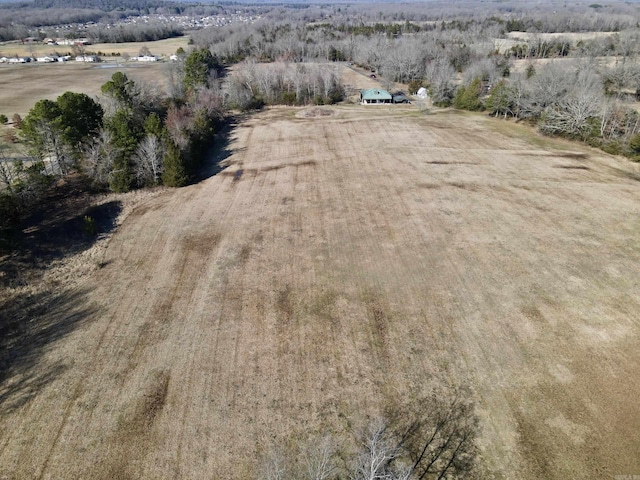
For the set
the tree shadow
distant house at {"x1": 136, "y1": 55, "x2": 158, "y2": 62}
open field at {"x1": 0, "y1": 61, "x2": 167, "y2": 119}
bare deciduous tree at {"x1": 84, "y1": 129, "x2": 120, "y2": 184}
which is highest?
distant house at {"x1": 136, "y1": 55, "x2": 158, "y2": 62}

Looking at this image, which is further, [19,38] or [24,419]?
[19,38]

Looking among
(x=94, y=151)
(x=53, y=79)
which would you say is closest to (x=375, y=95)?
(x=94, y=151)

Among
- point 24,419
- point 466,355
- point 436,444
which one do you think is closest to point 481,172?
point 466,355

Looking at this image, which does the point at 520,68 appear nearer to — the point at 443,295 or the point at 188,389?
the point at 443,295

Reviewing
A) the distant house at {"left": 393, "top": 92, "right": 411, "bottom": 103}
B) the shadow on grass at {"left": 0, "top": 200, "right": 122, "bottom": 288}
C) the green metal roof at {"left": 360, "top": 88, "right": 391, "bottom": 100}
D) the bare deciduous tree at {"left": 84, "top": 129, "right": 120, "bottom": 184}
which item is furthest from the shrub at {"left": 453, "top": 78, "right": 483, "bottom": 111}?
the shadow on grass at {"left": 0, "top": 200, "right": 122, "bottom": 288}

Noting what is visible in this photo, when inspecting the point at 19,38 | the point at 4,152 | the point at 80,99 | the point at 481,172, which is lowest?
the point at 481,172

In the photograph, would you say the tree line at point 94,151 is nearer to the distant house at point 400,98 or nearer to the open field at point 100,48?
the distant house at point 400,98

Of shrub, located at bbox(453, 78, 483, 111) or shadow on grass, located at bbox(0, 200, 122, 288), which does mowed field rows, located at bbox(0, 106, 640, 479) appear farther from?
shrub, located at bbox(453, 78, 483, 111)
